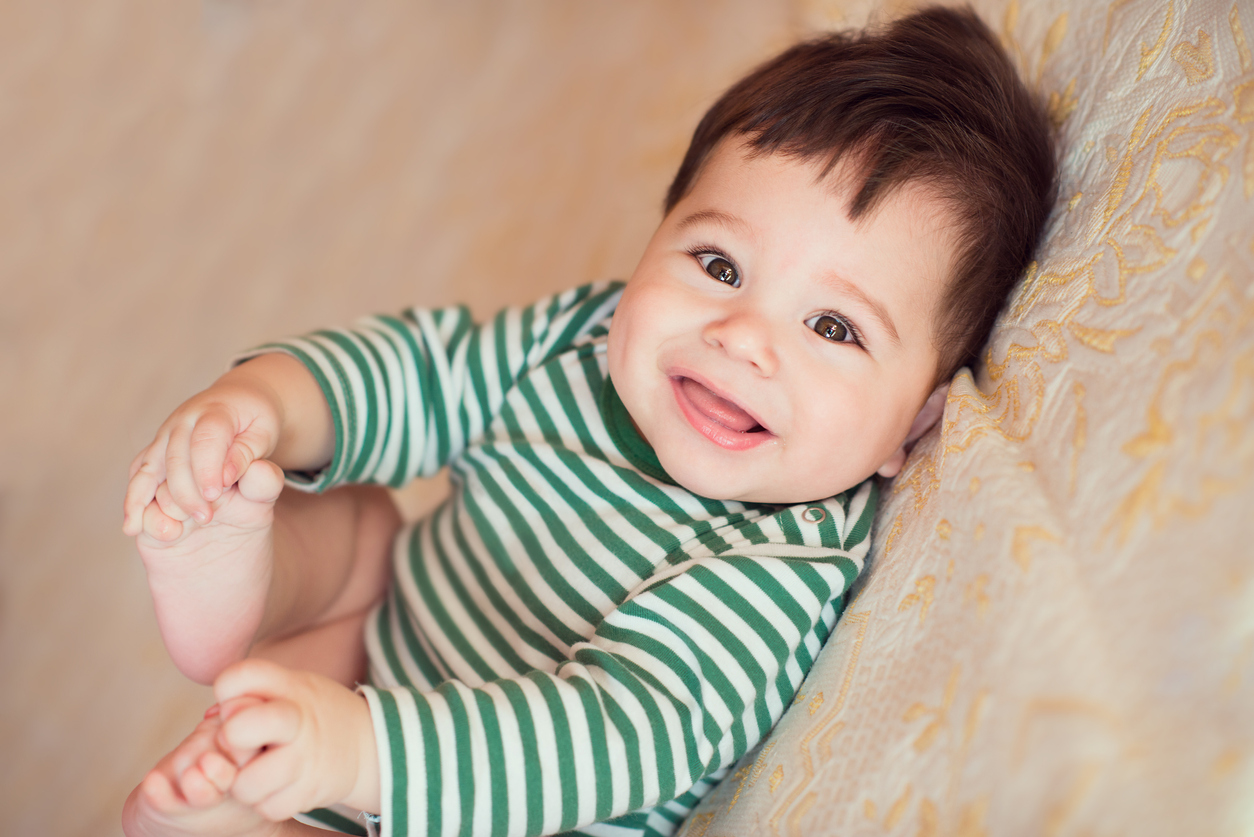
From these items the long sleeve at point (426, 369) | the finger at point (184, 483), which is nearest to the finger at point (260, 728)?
the finger at point (184, 483)

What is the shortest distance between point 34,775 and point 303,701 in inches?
23.6

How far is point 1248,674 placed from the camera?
44 centimetres

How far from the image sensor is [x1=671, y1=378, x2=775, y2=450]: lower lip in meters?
0.75

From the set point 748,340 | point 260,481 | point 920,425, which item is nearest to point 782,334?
point 748,340

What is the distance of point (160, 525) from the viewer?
26.5 inches

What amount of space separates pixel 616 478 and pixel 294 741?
36 centimetres

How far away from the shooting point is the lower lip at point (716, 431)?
2.46 ft

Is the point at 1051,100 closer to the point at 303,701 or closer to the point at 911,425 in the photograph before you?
the point at 911,425

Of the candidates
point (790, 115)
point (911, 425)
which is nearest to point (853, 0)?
point (790, 115)

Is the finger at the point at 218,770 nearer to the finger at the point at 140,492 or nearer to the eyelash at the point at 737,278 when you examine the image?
the finger at the point at 140,492

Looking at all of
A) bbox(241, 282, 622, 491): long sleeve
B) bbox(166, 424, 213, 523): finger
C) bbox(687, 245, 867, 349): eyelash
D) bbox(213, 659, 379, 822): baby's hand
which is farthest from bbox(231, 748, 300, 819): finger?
bbox(687, 245, 867, 349): eyelash

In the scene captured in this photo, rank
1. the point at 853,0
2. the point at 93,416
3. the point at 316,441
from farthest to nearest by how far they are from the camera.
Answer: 1. the point at 853,0
2. the point at 93,416
3. the point at 316,441

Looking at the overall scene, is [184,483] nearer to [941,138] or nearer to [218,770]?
[218,770]

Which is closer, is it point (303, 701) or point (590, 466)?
point (303, 701)
